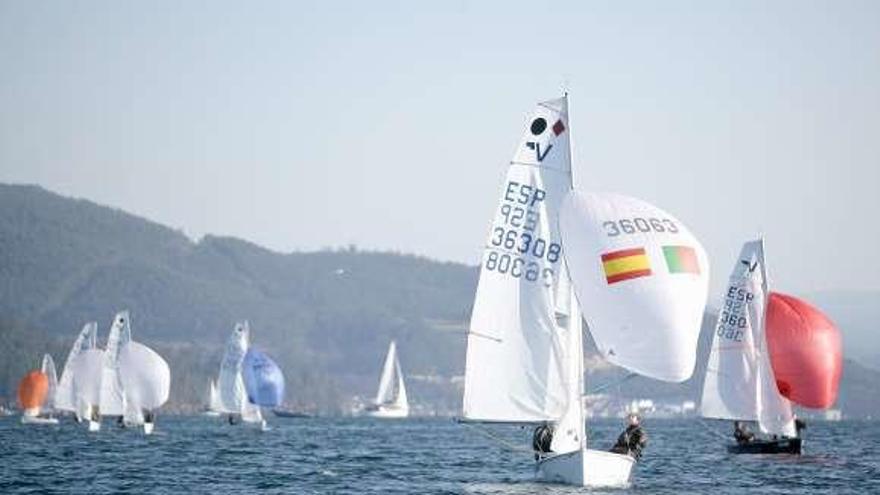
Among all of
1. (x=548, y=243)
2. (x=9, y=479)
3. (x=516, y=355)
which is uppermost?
(x=548, y=243)

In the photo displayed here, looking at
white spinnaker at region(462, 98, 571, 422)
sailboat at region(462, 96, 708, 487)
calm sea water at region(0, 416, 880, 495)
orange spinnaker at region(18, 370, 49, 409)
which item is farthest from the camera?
orange spinnaker at region(18, 370, 49, 409)

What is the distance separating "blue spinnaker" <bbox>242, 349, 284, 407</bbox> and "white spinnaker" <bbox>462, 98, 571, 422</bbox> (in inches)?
3044

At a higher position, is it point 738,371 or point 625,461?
point 738,371

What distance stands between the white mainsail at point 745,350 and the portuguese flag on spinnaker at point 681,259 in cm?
2786

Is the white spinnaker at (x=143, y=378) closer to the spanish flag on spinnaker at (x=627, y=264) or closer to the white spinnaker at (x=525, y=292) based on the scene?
the white spinnaker at (x=525, y=292)

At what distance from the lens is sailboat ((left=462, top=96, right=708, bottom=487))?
4241 cm

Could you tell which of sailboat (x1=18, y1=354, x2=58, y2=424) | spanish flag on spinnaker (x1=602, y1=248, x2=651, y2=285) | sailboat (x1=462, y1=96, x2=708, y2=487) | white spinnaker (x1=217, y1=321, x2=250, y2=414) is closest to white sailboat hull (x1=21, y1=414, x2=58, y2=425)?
sailboat (x1=18, y1=354, x2=58, y2=424)

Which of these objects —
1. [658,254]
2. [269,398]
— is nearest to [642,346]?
[658,254]

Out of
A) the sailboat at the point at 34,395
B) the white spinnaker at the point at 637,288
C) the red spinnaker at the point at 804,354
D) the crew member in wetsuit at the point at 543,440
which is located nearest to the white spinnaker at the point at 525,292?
the crew member in wetsuit at the point at 543,440

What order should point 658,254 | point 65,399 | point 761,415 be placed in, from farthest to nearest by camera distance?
1. point 65,399
2. point 761,415
3. point 658,254

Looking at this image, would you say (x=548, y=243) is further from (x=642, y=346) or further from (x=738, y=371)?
(x=738, y=371)

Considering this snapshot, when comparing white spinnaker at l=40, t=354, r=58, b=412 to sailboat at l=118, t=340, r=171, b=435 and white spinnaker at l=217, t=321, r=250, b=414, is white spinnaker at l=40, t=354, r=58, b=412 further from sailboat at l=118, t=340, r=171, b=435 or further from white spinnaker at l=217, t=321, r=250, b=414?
sailboat at l=118, t=340, r=171, b=435

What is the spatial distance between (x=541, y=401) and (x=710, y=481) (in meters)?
11.0

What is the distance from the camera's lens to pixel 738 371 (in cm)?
7112
